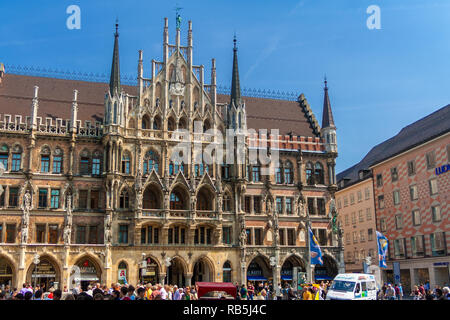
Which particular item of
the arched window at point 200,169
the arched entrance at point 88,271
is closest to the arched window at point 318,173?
the arched window at point 200,169

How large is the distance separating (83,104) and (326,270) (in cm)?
3206

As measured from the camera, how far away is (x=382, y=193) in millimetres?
62719

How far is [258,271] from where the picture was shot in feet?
178

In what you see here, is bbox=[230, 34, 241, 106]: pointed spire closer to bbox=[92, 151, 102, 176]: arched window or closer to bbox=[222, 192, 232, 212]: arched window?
bbox=[222, 192, 232, 212]: arched window

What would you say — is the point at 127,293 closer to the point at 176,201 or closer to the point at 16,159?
the point at 176,201

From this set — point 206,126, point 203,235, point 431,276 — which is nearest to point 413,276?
point 431,276

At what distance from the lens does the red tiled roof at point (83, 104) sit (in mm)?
52781

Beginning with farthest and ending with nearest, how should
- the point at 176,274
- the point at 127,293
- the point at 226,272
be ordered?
the point at 176,274 → the point at 226,272 → the point at 127,293

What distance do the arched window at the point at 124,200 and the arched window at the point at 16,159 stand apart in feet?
32.6

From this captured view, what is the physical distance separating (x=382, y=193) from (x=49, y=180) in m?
38.5

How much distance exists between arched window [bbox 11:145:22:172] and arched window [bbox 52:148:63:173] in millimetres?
3091

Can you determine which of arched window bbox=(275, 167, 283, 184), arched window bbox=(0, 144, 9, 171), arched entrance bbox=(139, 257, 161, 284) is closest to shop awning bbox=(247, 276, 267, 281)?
arched entrance bbox=(139, 257, 161, 284)
